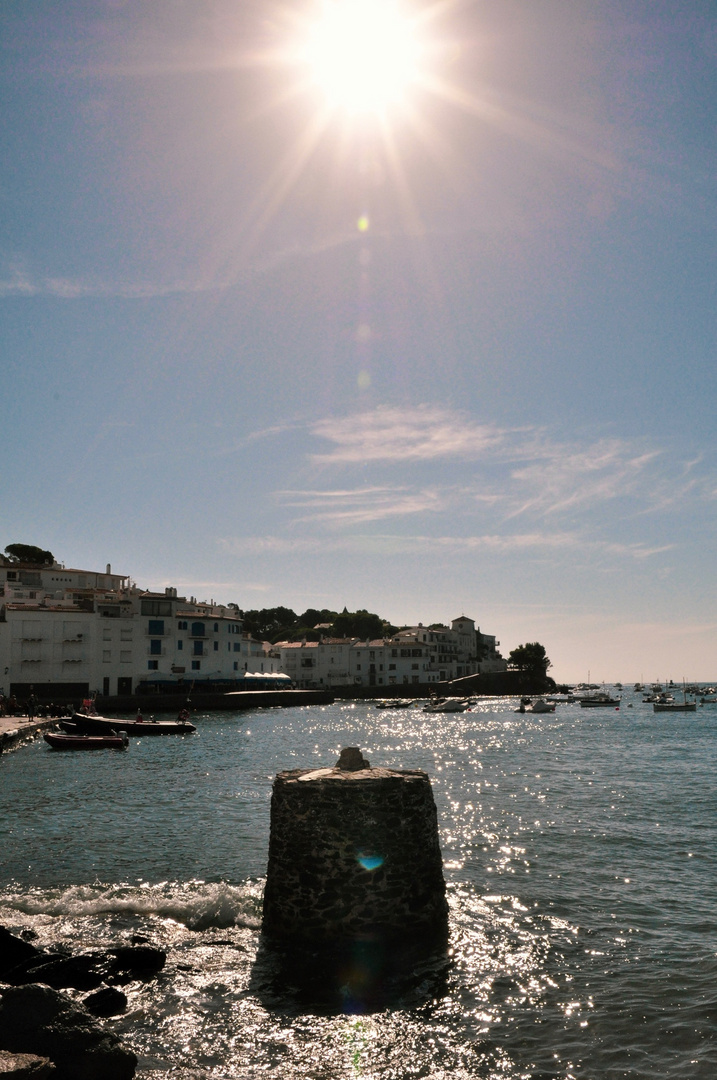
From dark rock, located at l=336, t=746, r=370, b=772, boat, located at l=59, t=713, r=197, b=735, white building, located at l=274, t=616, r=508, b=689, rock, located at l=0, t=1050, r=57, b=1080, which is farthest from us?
white building, located at l=274, t=616, r=508, b=689

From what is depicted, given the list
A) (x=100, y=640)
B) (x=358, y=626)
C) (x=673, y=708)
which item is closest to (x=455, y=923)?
(x=100, y=640)

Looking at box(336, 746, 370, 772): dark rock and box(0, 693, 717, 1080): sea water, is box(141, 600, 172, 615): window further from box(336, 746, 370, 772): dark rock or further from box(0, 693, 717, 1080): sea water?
box(336, 746, 370, 772): dark rock

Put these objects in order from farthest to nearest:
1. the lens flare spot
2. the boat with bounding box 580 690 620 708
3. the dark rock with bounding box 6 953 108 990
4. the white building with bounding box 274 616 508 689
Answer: the white building with bounding box 274 616 508 689 < the boat with bounding box 580 690 620 708 < the lens flare spot < the dark rock with bounding box 6 953 108 990

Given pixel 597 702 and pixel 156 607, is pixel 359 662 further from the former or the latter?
pixel 156 607

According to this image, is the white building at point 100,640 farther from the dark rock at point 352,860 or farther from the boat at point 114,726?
the dark rock at point 352,860

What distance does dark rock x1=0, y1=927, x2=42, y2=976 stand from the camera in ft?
38.9

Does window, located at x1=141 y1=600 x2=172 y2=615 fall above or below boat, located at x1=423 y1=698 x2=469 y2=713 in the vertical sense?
above

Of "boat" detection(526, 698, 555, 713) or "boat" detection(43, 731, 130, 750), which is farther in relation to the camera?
"boat" detection(526, 698, 555, 713)

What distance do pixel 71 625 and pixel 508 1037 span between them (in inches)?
3084

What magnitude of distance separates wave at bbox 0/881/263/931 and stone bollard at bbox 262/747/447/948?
1635mm

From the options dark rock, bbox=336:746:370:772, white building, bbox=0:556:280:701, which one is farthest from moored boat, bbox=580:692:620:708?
dark rock, bbox=336:746:370:772

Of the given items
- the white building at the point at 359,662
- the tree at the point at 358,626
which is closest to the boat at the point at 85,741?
the white building at the point at 359,662

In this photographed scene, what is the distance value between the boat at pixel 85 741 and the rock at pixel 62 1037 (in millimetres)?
42259

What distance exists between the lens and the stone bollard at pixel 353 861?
1261 centimetres
